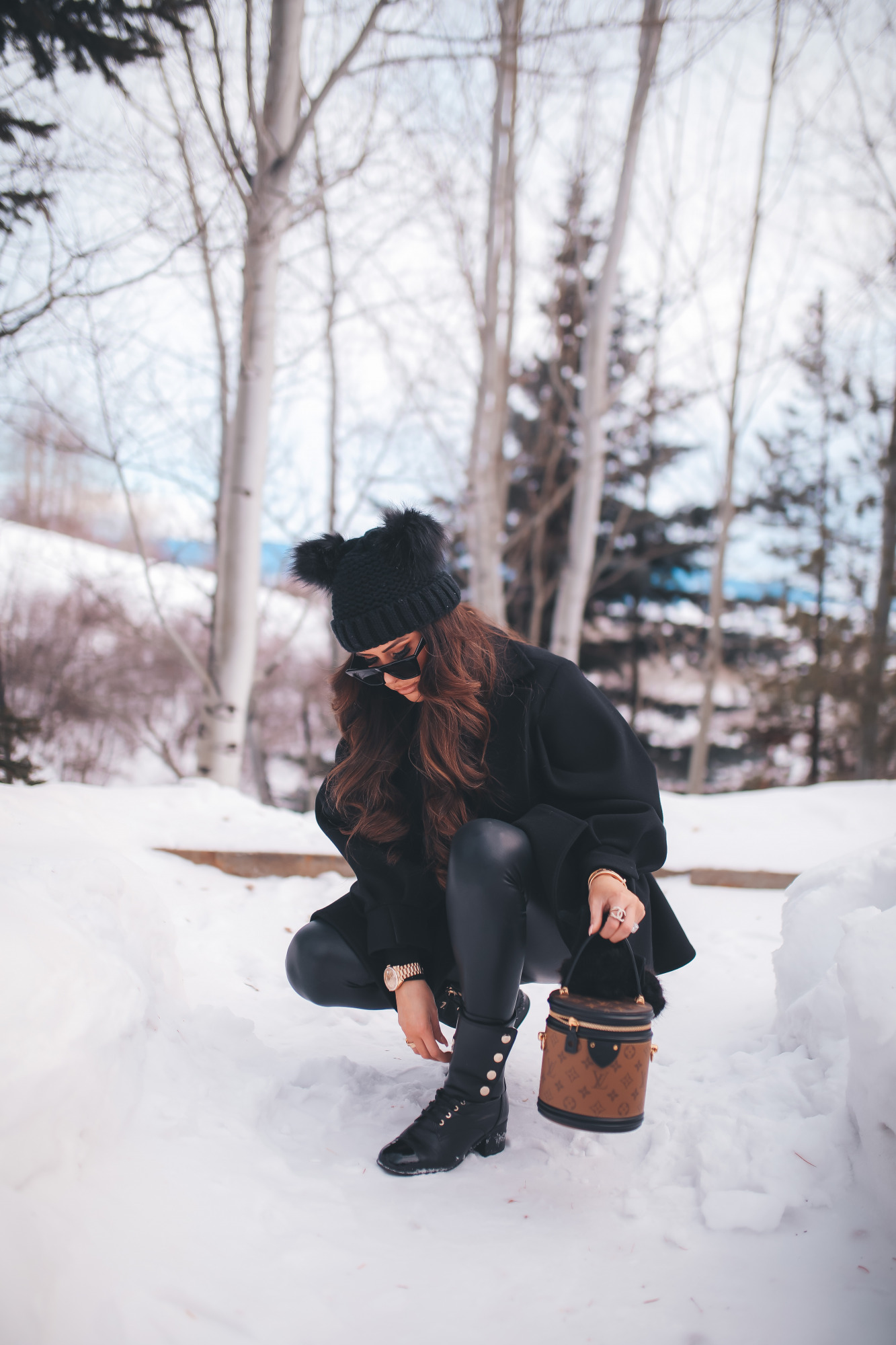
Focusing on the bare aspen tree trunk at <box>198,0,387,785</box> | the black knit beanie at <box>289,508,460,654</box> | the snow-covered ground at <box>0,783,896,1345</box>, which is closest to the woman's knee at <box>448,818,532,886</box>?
the black knit beanie at <box>289,508,460,654</box>

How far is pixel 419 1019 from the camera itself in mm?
1443

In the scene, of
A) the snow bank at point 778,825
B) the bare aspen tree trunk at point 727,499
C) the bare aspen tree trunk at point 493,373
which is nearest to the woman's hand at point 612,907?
the snow bank at point 778,825

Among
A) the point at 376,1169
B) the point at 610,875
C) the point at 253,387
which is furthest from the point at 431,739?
the point at 253,387

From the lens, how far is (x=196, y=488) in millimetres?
5828

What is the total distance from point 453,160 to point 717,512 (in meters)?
7.64

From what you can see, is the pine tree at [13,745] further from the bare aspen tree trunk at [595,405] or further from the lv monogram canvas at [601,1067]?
the bare aspen tree trunk at [595,405]

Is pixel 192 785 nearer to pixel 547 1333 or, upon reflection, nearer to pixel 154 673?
pixel 547 1333

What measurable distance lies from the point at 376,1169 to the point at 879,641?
414 inches

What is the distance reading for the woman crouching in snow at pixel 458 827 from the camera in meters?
1.38

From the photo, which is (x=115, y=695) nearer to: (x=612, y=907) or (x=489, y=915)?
(x=489, y=915)

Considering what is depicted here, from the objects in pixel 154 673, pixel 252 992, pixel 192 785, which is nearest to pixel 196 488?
pixel 192 785

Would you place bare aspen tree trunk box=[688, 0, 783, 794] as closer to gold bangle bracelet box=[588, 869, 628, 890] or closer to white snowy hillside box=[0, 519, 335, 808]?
white snowy hillside box=[0, 519, 335, 808]

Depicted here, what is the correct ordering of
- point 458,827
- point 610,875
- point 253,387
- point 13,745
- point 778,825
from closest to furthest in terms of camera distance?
point 610,875, point 458,827, point 778,825, point 13,745, point 253,387

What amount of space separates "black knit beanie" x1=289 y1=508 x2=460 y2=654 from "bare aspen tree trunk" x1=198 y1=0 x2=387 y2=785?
277 centimetres
